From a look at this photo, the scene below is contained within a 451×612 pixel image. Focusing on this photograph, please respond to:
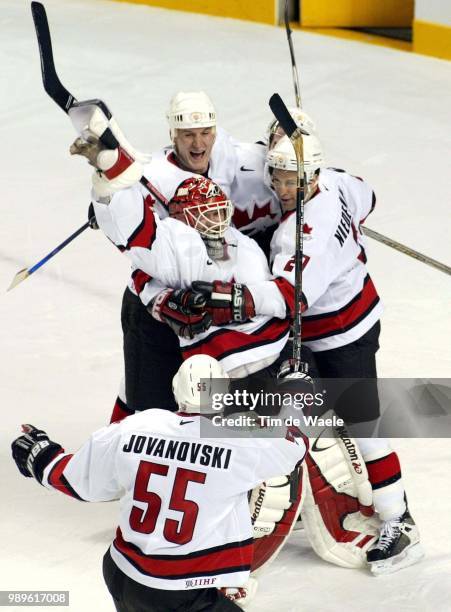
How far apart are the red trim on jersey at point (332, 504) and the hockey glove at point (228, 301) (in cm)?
47

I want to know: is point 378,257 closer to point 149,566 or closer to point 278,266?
point 278,266

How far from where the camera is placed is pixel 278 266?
11.2 feet

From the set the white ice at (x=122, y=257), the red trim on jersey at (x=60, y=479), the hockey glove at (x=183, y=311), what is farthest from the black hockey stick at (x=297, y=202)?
the white ice at (x=122, y=257)

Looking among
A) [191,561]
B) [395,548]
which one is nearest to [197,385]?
[191,561]

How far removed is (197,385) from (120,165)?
1.84 ft

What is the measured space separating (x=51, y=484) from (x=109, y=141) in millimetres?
787

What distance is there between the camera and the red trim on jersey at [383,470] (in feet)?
12.0

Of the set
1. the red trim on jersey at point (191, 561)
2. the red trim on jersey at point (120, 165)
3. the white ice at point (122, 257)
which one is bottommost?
the white ice at point (122, 257)

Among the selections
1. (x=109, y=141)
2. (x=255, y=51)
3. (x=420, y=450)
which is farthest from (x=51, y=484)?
(x=255, y=51)

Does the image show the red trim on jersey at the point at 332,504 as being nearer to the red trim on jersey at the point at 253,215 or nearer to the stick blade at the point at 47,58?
the red trim on jersey at the point at 253,215

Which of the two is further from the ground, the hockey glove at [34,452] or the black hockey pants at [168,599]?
the hockey glove at [34,452]

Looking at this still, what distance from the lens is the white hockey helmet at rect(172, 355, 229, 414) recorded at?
2914 mm

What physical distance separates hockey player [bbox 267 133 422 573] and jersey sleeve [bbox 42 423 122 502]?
69 centimetres

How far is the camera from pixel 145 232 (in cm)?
326
